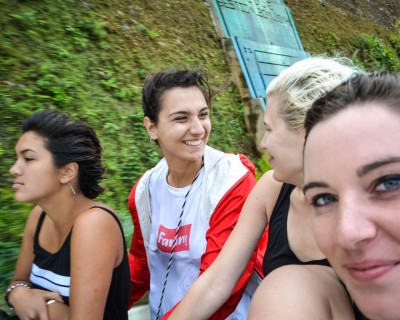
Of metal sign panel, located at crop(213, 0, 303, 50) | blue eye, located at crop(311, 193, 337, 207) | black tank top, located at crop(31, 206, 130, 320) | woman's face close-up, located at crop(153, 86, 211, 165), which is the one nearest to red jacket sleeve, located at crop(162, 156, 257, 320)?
black tank top, located at crop(31, 206, 130, 320)

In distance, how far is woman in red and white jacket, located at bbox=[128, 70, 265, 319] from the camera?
219 centimetres

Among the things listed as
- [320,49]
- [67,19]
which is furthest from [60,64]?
[320,49]

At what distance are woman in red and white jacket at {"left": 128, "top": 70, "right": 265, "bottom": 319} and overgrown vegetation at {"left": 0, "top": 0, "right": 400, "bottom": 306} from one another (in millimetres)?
814

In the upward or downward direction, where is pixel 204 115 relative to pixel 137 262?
upward

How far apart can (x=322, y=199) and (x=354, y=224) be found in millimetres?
137

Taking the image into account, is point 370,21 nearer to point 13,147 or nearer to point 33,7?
point 33,7

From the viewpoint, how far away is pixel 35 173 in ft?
7.03

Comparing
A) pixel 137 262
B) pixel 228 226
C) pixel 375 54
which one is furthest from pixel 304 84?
pixel 375 54

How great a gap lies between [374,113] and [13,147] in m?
2.93

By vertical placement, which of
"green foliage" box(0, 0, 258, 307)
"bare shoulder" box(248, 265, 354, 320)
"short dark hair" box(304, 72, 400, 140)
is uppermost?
"green foliage" box(0, 0, 258, 307)

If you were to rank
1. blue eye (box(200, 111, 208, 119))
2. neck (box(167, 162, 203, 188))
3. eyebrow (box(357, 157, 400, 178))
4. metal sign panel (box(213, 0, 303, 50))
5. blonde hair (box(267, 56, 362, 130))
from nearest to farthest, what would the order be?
eyebrow (box(357, 157, 400, 178))
blonde hair (box(267, 56, 362, 130))
neck (box(167, 162, 203, 188))
blue eye (box(200, 111, 208, 119))
metal sign panel (box(213, 0, 303, 50))

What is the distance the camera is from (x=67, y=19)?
4375 mm

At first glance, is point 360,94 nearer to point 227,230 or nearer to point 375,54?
point 227,230

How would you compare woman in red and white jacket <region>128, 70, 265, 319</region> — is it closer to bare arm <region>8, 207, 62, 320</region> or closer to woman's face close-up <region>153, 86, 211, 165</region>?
woman's face close-up <region>153, 86, 211, 165</region>
